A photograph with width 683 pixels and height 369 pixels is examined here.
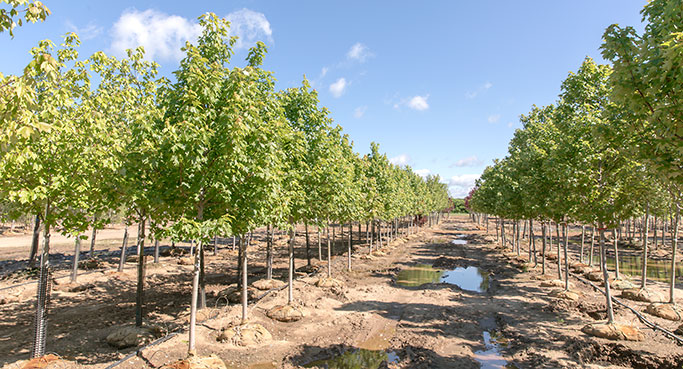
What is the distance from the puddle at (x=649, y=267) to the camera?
24.2 meters

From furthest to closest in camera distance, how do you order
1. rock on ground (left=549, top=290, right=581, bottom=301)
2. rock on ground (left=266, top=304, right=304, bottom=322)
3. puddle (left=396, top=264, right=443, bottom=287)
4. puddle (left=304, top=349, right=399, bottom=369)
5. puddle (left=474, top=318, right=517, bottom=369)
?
puddle (left=396, top=264, right=443, bottom=287) → rock on ground (left=549, top=290, right=581, bottom=301) → rock on ground (left=266, top=304, right=304, bottom=322) → puddle (left=474, top=318, right=517, bottom=369) → puddle (left=304, top=349, right=399, bottom=369)

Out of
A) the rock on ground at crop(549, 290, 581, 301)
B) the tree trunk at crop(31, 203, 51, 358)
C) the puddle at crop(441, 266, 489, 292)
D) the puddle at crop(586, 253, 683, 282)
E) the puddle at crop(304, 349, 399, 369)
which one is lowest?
the puddle at crop(441, 266, 489, 292)

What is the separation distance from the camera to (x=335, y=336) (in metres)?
11.7

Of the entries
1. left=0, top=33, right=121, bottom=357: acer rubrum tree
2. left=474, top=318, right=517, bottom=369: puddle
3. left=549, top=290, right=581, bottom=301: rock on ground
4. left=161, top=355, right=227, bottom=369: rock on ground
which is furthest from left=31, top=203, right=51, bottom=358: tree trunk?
left=549, top=290, right=581, bottom=301: rock on ground

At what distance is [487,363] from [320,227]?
25.8ft

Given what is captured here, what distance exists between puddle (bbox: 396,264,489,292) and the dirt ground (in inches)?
35.7

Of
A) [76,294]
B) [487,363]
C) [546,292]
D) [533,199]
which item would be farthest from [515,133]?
[76,294]

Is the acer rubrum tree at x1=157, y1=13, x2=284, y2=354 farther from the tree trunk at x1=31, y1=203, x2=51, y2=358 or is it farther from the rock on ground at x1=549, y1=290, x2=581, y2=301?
the rock on ground at x1=549, y1=290, x2=581, y2=301

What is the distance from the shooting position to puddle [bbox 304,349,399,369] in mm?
9586

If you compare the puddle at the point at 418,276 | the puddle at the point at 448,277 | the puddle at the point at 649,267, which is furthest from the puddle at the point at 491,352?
the puddle at the point at 649,267

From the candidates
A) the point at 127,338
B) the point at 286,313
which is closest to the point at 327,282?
the point at 286,313

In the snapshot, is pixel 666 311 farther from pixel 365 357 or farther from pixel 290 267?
pixel 290 267

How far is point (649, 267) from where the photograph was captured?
27969mm

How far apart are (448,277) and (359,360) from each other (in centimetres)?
1565
